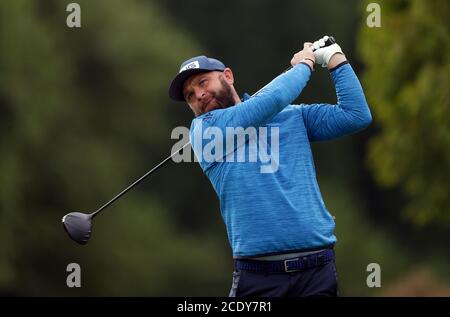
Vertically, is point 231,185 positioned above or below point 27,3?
below

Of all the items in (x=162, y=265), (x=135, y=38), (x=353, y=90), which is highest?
(x=135, y=38)

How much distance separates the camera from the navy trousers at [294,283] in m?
4.71

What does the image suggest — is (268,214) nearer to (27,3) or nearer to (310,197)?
(310,197)

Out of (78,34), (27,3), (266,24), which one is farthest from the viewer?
(266,24)

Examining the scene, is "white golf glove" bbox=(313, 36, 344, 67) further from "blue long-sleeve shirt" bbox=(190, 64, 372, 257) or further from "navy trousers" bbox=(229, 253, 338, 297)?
"navy trousers" bbox=(229, 253, 338, 297)

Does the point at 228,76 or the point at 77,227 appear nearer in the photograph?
the point at 228,76

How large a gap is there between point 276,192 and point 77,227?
1.32 meters

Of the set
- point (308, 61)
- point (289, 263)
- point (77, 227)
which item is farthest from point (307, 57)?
point (77, 227)

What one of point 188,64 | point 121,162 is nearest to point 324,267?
point 188,64

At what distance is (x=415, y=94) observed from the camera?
14891 mm

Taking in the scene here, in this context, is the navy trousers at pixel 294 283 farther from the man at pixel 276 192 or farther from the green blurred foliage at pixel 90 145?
the green blurred foliage at pixel 90 145

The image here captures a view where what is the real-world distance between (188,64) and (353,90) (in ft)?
2.67

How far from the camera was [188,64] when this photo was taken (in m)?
5.09

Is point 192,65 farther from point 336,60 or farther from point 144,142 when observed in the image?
point 144,142
